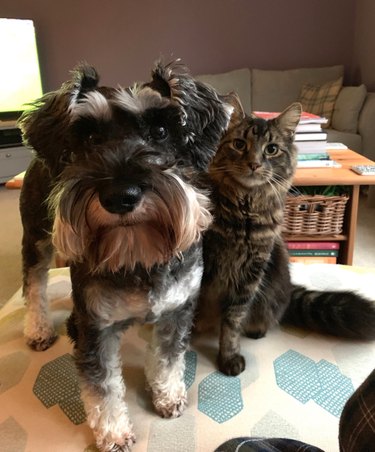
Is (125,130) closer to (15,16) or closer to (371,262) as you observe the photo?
(371,262)

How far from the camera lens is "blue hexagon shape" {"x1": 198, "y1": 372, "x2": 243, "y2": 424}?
3.65 ft

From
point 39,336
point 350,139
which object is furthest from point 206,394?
point 350,139

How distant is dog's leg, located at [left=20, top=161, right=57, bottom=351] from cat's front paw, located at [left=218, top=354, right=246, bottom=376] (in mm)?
613

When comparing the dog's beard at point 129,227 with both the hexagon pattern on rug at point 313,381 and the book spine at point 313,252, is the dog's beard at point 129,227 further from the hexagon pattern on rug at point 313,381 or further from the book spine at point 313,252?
the book spine at point 313,252

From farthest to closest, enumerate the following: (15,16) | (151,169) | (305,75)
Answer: (15,16) < (305,75) < (151,169)

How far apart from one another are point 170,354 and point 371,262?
1.86 m

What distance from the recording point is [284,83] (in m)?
4.48

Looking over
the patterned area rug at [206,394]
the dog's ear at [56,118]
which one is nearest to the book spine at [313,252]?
the patterned area rug at [206,394]

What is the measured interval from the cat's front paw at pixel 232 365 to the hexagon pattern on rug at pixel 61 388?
44 cm

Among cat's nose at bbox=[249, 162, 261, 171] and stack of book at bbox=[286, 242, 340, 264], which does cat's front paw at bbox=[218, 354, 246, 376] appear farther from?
stack of book at bbox=[286, 242, 340, 264]

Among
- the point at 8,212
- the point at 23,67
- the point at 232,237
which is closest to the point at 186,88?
the point at 232,237

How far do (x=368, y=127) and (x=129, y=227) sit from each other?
3.55 metres

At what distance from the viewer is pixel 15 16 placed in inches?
187

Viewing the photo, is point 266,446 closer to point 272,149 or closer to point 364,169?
point 272,149
